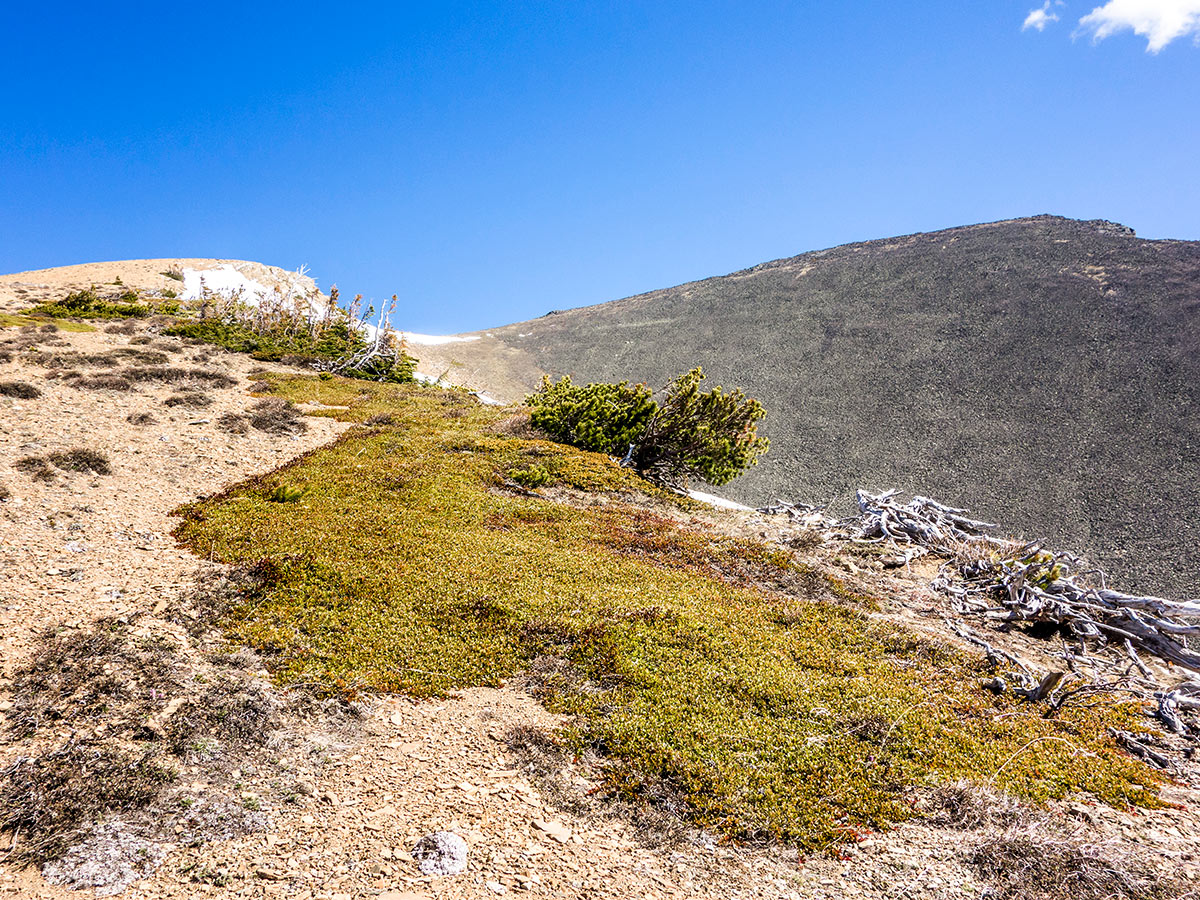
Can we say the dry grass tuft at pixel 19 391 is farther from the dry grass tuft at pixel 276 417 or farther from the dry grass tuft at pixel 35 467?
the dry grass tuft at pixel 35 467

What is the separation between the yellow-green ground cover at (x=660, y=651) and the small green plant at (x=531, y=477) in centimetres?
153

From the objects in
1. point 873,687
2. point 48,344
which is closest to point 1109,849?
point 873,687

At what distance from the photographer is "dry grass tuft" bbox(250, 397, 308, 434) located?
14008mm

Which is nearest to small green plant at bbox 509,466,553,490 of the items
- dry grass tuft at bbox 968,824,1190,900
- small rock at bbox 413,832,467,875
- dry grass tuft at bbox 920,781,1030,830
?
small rock at bbox 413,832,467,875

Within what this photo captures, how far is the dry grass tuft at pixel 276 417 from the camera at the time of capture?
14008 millimetres

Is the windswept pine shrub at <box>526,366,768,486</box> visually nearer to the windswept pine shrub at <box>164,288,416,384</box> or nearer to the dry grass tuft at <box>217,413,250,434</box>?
the dry grass tuft at <box>217,413,250,434</box>

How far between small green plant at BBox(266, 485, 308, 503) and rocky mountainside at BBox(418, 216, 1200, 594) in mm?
18548

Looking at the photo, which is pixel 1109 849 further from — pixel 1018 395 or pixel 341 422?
pixel 1018 395

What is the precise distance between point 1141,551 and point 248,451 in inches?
978

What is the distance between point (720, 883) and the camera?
361cm

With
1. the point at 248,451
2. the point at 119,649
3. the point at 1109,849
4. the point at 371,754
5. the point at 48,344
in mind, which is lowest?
the point at 1109,849

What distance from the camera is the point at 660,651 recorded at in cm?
616

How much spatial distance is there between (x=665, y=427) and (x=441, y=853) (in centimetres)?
1277

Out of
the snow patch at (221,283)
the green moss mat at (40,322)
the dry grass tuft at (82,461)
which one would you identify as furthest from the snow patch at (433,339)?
the dry grass tuft at (82,461)
